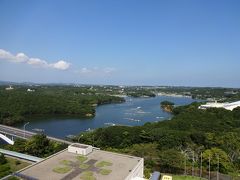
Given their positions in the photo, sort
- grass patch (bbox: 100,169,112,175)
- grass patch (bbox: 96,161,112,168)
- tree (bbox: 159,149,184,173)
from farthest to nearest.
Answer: tree (bbox: 159,149,184,173)
grass patch (bbox: 96,161,112,168)
grass patch (bbox: 100,169,112,175)

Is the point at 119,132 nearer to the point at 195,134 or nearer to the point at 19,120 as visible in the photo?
the point at 195,134

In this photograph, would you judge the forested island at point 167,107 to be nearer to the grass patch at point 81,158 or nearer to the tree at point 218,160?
the tree at point 218,160

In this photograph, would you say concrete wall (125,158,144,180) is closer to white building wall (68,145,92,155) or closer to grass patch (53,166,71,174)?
grass patch (53,166,71,174)

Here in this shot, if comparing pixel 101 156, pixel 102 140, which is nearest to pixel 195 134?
pixel 102 140

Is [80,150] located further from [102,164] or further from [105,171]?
[105,171]

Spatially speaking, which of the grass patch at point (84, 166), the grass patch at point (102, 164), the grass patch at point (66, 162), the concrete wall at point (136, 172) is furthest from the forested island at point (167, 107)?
the grass patch at point (84, 166)

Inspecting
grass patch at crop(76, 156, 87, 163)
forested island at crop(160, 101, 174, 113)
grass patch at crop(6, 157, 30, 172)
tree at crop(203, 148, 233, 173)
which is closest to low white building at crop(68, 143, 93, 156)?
grass patch at crop(76, 156, 87, 163)

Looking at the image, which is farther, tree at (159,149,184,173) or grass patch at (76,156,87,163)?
tree at (159,149,184,173)

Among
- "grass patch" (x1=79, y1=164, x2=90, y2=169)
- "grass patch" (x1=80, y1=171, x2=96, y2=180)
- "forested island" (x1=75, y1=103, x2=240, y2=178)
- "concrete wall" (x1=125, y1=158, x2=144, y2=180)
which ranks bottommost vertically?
"forested island" (x1=75, y1=103, x2=240, y2=178)

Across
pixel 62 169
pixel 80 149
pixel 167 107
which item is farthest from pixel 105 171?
pixel 167 107
